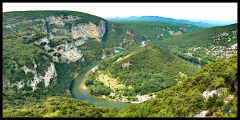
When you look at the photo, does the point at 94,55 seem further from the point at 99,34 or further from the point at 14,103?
the point at 14,103

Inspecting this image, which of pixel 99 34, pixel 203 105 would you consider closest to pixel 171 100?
pixel 203 105

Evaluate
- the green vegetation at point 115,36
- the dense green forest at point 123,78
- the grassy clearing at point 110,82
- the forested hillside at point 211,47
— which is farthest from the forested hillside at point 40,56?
the forested hillside at point 211,47

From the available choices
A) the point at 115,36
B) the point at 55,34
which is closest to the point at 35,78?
the point at 55,34

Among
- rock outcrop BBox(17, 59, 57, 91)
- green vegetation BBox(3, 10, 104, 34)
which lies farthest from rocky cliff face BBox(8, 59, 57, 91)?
green vegetation BBox(3, 10, 104, 34)

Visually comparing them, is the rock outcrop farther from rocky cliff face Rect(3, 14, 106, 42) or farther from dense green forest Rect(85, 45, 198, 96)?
rocky cliff face Rect(3, 14, 106, 42)

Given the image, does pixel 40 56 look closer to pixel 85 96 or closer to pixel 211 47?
pixel 85 96

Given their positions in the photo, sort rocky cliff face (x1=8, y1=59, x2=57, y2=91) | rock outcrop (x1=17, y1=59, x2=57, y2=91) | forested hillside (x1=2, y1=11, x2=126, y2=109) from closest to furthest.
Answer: forested hillside (x1=2, y1=11, x2=126, y2=109) → rocky cliff face (x1=8, y1=59, x2=57, y2=91) → rock outcrop (x1=17, y1=59, x2=57, y2=91)

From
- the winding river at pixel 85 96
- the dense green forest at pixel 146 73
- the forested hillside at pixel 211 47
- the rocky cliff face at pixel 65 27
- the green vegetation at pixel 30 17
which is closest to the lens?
the winding river at pixel 85 96

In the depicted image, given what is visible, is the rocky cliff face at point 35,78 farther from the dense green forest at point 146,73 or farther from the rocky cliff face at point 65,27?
the rocky cliff face at point 65,27
